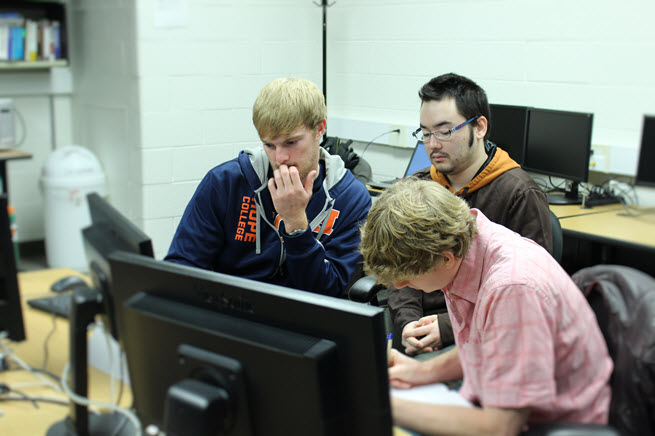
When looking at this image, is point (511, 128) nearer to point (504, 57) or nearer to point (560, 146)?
point (560, 146)

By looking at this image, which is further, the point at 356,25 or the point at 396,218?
the point at 356,25

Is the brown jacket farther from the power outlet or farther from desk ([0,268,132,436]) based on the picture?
the power outlet

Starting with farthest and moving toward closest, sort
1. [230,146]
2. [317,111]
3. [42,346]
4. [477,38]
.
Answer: [230,146], [477,38], [317,111], [42,346]

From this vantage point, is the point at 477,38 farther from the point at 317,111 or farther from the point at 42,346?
A: the point at 42,346

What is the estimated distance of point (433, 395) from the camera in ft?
3.94

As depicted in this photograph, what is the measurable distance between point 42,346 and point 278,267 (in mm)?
671

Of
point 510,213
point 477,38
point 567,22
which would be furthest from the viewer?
point 477,38

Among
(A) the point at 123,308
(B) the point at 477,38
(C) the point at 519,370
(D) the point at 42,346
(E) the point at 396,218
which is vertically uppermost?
(B) the point at 477,38

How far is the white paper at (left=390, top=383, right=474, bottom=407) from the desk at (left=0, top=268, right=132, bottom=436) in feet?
1.54

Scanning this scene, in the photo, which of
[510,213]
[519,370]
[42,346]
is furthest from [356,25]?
[519,370]

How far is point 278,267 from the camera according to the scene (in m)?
1.94

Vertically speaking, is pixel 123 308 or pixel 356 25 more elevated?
pixel 356 25

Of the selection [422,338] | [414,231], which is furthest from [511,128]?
[414,231]

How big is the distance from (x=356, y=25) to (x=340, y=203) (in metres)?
2.54
